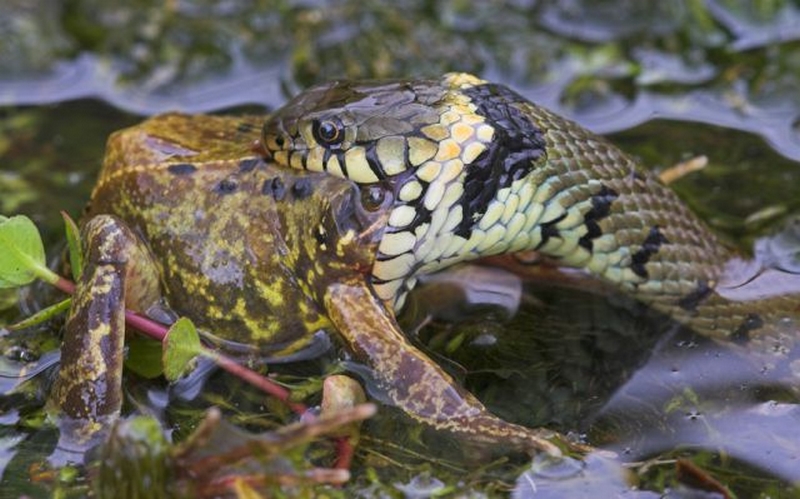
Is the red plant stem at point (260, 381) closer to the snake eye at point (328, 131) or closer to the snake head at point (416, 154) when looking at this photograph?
the snake head at point (416, 154)

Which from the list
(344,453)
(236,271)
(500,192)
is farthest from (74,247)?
(500,192)

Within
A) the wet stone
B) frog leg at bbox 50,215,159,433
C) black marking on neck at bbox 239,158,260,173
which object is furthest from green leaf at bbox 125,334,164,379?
black marking on neck at bbox 239,158,260,173

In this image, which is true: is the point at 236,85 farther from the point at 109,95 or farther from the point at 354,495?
the point at 354,495

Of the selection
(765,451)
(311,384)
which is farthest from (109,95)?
(765,451)

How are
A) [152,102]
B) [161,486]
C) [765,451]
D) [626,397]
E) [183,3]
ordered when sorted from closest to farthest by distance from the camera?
[161,486], [765,451], [626,397], [152,102], [183,3]

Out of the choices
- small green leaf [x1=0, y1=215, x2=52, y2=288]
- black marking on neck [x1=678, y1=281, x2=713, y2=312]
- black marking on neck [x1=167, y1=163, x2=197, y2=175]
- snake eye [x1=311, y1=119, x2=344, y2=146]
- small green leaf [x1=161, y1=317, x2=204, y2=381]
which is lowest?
black marking on neck [x1=678, y1=281, x2=713, y2=312]

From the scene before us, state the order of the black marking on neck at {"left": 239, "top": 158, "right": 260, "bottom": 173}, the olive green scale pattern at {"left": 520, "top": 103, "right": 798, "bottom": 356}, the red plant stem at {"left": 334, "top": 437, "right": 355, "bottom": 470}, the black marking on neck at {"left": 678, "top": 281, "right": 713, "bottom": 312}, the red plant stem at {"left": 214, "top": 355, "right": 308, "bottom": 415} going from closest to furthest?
the red plant stem at {"left": 334, "top": 437, "right": 355, "bottom": 470}, the red plant stem at {"left": 214, "top": 355, "right": 308, "bottom": 415}, the black marking on neck at {"left": 239, "top": 158, "right": 260, "bottom": 173}, the olive green scale pattern at {"left": 520, "top": 103, "right": 798, "bottom": 356}, the black marking on neck at {"left": 678, "top": 281, "right": 713, "bottom": 312}

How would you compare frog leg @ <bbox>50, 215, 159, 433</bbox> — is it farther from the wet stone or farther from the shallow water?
the wet stone
